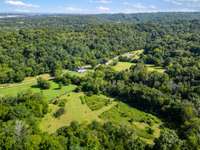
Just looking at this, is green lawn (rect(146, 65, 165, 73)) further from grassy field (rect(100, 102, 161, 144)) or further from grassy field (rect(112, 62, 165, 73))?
grassy field (rect(100, 102, 161, 144))

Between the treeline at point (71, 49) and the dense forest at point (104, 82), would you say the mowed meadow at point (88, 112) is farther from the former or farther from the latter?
the treeline at point (71, 49)

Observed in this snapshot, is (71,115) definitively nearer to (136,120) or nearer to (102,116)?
(102,116)

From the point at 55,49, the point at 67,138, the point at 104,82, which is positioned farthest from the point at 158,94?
the point at 55,49

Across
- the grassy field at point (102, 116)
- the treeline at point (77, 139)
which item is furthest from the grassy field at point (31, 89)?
the treeline at point (77, 139)

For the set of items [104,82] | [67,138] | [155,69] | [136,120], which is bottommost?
[155,69]

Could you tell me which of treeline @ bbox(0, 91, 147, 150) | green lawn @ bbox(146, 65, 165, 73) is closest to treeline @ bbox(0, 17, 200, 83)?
green lawn @ bbox(146, 65, 165, 73)

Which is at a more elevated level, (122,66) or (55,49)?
(55,49)

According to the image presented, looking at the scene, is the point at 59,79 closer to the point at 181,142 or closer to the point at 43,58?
the point at 43,58
